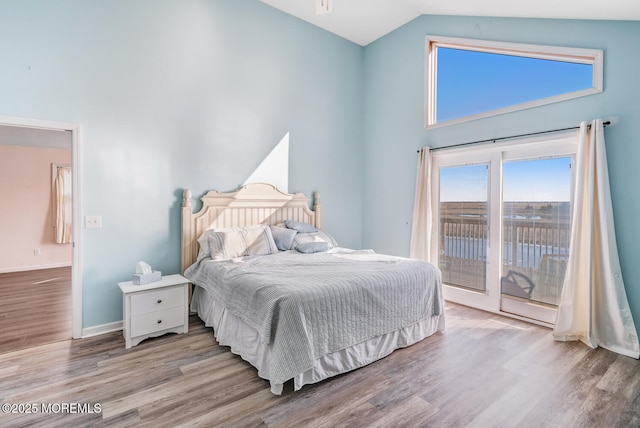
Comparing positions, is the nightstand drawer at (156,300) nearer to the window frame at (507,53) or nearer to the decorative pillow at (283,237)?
the decorative pillow at (283,237)

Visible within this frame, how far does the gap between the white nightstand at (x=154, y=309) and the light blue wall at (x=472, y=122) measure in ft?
9.59

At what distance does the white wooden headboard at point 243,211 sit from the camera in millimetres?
3453

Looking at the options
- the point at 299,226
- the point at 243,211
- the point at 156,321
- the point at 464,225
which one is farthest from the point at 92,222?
the point at 464,225

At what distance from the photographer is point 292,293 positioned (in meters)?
2.15

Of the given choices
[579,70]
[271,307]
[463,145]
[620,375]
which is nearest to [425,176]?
[463,145]

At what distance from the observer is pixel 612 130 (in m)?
2.79

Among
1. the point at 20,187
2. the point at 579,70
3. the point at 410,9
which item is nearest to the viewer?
the point at 579,70

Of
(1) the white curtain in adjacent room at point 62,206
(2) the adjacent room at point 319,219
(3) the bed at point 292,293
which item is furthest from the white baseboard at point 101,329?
(1) the white curtain in adjacent room at point 62,206

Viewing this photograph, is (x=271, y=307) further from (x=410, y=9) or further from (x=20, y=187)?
(x=20, y=187)

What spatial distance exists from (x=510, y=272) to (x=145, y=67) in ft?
14.5

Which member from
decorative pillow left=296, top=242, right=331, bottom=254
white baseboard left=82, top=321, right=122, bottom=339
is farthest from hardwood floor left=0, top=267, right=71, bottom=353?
decorative pillow left=296, top=242, right=331, bottom=254

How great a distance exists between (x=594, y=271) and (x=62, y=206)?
25.2 ft

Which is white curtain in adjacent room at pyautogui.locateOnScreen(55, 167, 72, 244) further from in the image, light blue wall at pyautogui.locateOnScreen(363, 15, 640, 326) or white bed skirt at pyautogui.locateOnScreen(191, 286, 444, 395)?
light blue wall at pyautogui.locateOnScreen(363, 15, 640, 326)

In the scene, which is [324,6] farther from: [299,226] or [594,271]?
→ [594,271]
